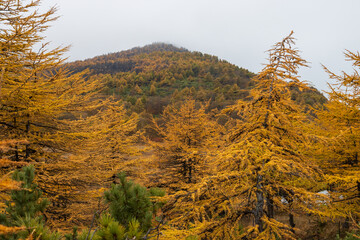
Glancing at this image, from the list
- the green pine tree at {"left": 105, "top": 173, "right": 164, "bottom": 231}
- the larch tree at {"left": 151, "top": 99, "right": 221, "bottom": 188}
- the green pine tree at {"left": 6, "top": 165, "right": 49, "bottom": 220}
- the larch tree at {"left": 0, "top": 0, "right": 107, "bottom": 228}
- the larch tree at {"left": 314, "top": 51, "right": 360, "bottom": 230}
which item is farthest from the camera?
the larch tree at {"left": 151, "top": 99, "right": 221, "bottom": 188}

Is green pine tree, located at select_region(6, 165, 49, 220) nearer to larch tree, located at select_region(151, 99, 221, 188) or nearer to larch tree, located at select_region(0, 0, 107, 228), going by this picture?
larch tree, located at select_region(0, 0, 107, 228)

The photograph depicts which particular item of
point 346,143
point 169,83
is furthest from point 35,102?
point 169,83

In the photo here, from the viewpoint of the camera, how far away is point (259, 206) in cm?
359

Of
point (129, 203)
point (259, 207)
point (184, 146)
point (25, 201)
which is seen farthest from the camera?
point (184, 146)

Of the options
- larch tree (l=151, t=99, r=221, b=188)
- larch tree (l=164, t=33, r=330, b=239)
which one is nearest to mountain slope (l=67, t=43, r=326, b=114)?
larch tree (l=151, t=99, r=221, b=188)

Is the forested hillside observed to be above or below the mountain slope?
below

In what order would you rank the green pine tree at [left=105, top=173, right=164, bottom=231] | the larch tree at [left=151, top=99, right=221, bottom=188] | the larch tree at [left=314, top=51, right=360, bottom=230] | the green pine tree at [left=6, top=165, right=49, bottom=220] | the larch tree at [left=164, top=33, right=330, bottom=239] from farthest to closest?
the larch tree at [left=151, top=99, right=221, bottom=188]
the larch tree at [left=314, top=51, right=360, bottom=230]
the larch tree at [left=164, top=33, right=330, bottom=239]
the green pine tree at [left=105, top=173, right=164, bottom=231]
the green pine tree at [left=6, top=165, right=49, bottom=220]

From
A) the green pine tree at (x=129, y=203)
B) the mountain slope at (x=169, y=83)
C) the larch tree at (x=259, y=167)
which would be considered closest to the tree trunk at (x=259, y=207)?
the larch tree at (x=259, y=167)

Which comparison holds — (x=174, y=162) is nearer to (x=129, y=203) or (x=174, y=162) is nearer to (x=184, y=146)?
(x=184, y=146)

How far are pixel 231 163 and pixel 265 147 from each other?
27.2 inches

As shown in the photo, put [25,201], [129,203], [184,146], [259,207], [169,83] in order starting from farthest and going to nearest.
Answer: [169,83] → [184,146] → [259,207] → [129,203] → [25,201]

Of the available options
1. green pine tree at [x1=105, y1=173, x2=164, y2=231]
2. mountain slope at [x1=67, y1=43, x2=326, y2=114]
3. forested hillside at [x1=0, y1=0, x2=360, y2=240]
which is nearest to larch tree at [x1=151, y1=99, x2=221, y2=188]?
forested hillside at [x1=0, y1=0, x2=360, y2=240]

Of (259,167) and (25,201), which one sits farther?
(259,167)

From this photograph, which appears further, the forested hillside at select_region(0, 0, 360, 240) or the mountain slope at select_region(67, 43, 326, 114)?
the mountain slope at select_region(67, 43, 326, 114)
